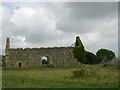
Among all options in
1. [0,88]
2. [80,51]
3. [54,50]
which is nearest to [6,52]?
[54,50]

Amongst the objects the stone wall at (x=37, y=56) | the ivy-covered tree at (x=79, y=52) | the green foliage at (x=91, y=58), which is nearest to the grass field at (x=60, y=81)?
the ivy-covered tree at (x=79, y=52)

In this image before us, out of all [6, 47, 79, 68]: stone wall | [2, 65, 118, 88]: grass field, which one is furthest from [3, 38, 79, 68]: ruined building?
[2, 65, 118, 88]: grass field

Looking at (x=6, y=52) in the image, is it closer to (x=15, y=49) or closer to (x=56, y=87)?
(x=15, y=49)

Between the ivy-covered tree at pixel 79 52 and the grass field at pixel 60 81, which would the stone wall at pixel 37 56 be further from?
the grass field at pixel 60 81

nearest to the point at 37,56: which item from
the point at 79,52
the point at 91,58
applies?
the point at 79,52

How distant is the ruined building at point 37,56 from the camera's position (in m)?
37.2

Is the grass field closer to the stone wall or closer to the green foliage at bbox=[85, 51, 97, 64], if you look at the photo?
the stone wall

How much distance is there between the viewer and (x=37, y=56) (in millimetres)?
37344

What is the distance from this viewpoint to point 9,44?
3884cm

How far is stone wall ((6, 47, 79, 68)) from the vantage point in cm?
3722

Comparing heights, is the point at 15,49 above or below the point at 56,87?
above

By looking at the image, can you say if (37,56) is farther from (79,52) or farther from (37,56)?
(79,52)

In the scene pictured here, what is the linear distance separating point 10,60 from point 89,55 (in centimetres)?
2476

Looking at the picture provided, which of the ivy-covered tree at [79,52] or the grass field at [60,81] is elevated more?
the ivy-covered tree at [79,52]
